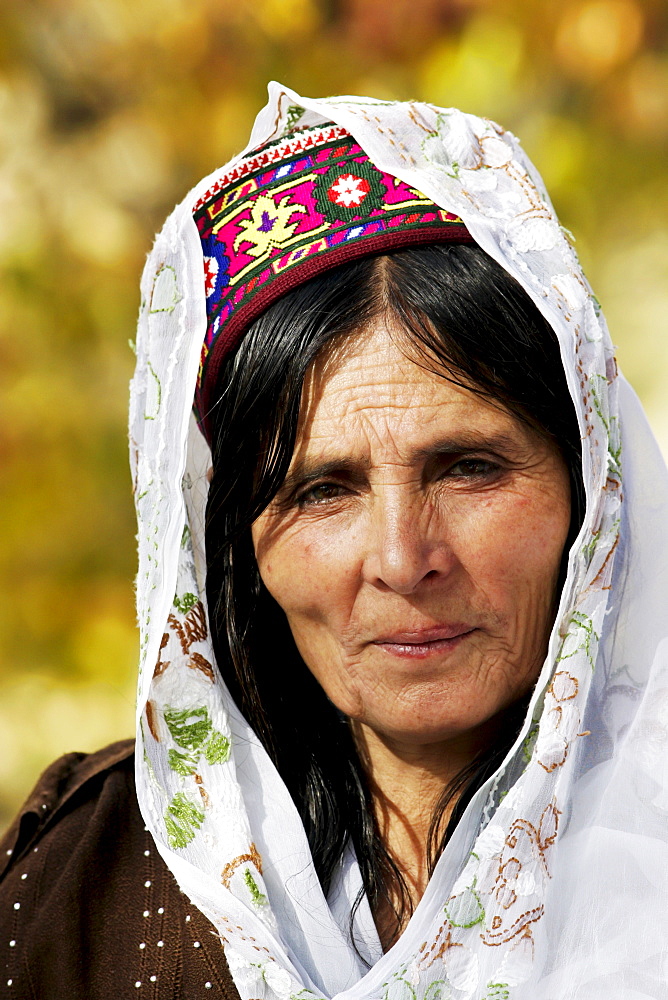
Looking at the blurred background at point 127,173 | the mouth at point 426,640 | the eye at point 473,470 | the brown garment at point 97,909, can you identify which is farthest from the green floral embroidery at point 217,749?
the blurred background at point 127,173

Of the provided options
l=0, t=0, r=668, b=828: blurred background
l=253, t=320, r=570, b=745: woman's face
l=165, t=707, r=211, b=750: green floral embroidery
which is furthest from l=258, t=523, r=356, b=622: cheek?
l=0, t=0, r=668, b=828: blurred background

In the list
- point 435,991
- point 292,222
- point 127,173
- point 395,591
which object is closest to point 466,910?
point 435,991

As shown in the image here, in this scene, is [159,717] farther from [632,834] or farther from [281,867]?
[632,834]

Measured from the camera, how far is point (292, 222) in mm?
1475

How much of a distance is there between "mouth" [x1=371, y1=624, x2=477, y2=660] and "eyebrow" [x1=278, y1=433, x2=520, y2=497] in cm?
24

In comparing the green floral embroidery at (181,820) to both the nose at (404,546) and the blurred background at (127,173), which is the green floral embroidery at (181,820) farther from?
the blurred background at (127,173)

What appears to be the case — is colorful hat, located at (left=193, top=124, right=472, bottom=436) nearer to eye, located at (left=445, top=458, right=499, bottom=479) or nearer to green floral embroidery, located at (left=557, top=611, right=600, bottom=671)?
eye, located at (left=445, top=458, right=499, bottom=479)

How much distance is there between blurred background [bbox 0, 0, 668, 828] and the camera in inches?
143

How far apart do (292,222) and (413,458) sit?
1.38ft

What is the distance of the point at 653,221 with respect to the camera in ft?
12.2

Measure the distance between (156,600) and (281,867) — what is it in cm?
46

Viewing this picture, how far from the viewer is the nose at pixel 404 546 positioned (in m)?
1.32

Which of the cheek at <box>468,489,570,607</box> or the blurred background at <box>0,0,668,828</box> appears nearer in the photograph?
the cheek at <box>468,489,570,607</box>

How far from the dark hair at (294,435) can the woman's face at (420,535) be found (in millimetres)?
35
